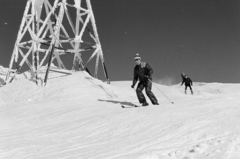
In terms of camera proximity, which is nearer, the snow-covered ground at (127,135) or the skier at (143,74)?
the snow-covered ground at (127,135)

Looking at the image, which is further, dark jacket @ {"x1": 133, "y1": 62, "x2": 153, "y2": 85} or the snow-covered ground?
dark jacket @ {"x1": 133, "y1": 62, "x2": 153, "y2": 85}

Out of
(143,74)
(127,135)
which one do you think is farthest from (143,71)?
(127,135)

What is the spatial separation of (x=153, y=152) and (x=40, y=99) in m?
8.89

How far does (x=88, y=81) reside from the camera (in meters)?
12.6

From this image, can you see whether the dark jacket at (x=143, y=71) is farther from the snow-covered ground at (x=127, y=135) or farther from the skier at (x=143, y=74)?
the snow-covered ground at (x=127, y=135)

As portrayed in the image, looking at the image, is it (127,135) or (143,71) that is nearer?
(127,135)

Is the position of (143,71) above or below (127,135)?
above

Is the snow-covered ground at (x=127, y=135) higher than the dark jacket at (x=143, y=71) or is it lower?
lower

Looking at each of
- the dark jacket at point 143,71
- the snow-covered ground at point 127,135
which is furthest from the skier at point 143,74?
the snow-covered ground at point 127,135

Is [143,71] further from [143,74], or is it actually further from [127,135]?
[127,135]

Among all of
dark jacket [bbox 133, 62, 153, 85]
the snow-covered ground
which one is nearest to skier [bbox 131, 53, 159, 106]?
dark jacket [bbox 133, 62, 153, 85]

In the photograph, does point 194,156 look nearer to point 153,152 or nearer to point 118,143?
point 153,152

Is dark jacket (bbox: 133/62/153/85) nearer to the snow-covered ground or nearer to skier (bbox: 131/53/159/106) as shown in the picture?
skier (bbox: 131/53/159/106)

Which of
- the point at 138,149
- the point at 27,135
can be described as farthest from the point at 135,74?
the point at 138,149
